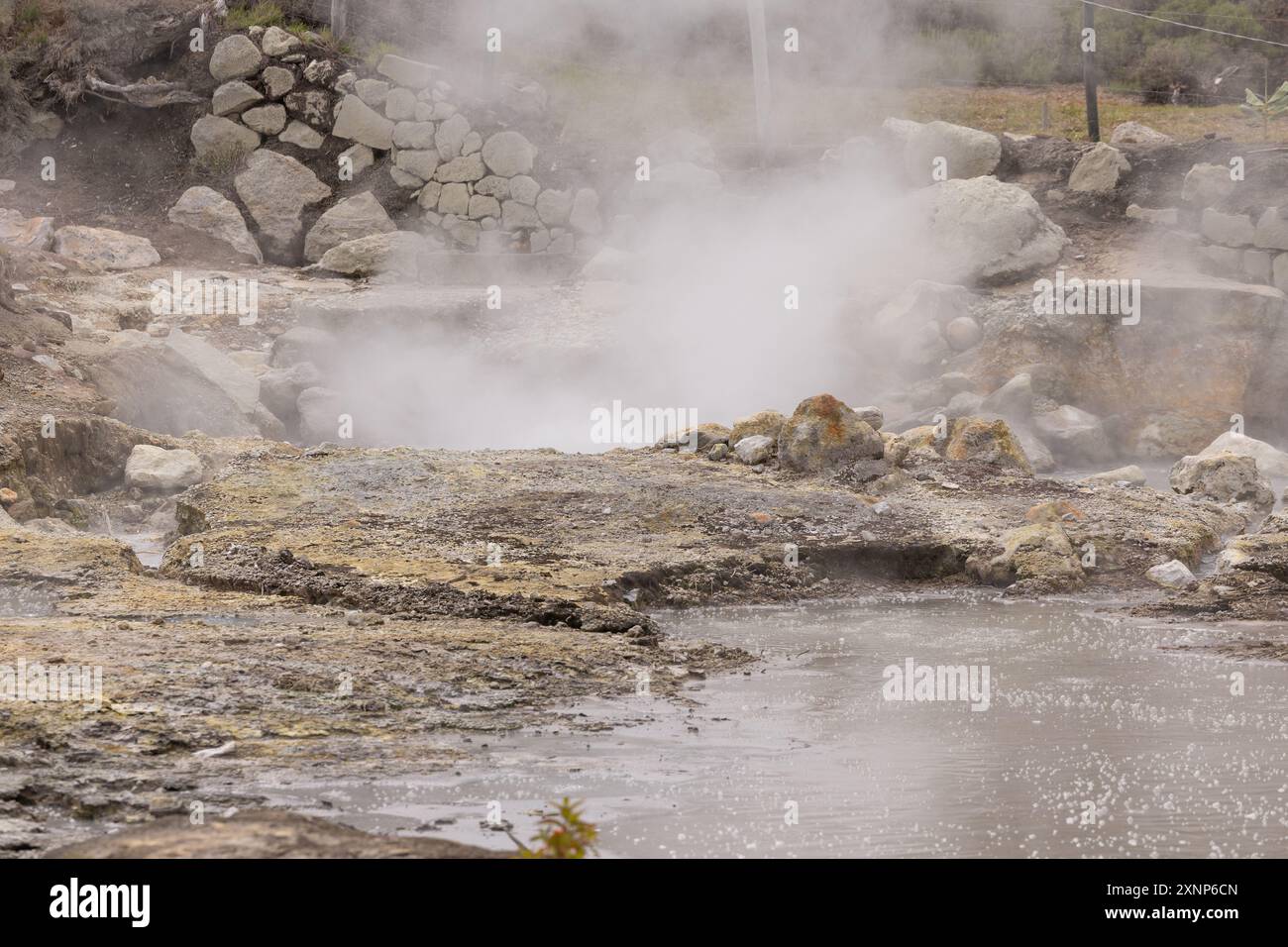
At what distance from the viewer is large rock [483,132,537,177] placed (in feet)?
54.4

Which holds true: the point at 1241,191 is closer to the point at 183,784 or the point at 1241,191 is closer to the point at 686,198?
the point at 686,198

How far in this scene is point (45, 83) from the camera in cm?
1756

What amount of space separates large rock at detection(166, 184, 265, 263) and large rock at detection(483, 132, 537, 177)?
9.21 ft

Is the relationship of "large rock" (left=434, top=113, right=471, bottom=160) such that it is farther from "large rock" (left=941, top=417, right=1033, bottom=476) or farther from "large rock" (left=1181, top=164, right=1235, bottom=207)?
"large rock" (left=941, top=417, right=1033, bottom=476)

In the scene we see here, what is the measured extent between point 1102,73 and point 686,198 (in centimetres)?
751

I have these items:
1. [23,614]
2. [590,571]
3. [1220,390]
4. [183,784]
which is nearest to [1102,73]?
[1220,390]

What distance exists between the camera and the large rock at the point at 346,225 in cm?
1634

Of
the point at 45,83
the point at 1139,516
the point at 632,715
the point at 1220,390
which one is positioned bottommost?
the point at 632,715

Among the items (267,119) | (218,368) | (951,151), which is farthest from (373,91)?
(951,151)

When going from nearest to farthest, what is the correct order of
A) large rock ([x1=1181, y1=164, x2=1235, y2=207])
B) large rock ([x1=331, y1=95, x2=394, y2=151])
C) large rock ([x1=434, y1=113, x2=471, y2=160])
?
1. large rock ([x1=1181, y1=164, x2=1235, y2=207])
2. large rock ([x1=434, y1=113, x2=471, y2=160])
3. large rock ([x1=331, y1=95, x2=394, y2=151])

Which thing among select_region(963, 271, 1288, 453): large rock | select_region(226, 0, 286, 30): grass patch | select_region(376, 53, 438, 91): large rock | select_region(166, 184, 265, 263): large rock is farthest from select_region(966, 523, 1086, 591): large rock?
select_region(226, 0, 286, 30): grass patch

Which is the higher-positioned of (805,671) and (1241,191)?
(1241,191)
